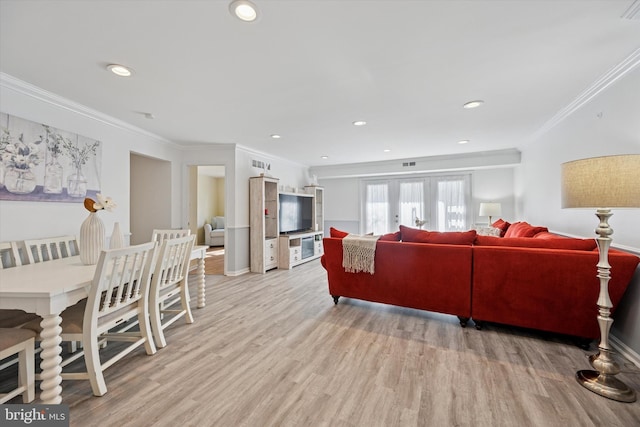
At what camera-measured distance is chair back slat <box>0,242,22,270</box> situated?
2047 mm

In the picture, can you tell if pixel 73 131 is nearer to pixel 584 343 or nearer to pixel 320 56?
pixel 320 56

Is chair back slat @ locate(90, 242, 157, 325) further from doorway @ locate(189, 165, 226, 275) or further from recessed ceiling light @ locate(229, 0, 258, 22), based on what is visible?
doorway @ locate(189, 165, 226, 275)

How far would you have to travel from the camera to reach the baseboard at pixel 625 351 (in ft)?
6.18

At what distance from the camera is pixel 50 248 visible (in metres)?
2.44

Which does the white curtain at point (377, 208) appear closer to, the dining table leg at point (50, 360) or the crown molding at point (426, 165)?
the crown molding at point (426, 165)

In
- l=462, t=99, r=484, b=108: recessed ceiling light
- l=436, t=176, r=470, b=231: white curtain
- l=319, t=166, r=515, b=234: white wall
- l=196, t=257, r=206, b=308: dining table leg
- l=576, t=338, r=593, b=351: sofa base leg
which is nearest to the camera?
l=576, t=338, r=593, b=351: sofa base leg

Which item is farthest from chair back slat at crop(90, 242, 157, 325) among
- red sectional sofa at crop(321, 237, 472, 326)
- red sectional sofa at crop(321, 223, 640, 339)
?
red sectional sofa at crop(321, 223, 640, 339)

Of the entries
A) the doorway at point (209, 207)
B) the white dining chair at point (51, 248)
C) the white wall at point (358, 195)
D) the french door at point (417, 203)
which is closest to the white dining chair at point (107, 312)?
the white dining chair at point (51, 248)

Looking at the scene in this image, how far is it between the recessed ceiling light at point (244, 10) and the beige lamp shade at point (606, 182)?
2.17 m

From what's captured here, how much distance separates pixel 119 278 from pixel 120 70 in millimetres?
1677

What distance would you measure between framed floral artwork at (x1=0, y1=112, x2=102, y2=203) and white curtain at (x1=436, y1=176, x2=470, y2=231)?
6310 mm

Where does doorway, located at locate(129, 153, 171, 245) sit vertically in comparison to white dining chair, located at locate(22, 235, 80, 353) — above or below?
above

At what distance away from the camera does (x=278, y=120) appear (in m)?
3.35

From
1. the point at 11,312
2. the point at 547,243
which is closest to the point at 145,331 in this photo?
the point at 11,312
